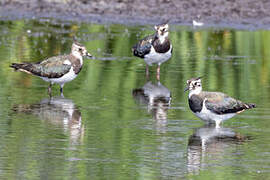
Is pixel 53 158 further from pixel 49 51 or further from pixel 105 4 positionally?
pixel 105 4

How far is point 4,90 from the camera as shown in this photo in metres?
15.1

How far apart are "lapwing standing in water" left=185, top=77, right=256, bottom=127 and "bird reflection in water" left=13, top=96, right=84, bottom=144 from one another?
1904 millimetres

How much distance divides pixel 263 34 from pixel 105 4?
6.24m

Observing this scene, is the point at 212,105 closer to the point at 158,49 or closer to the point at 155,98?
the point at 155,98

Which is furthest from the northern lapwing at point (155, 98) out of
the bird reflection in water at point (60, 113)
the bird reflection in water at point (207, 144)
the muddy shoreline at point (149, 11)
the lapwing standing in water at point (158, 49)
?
the muddy shoreline at point (149, 11)

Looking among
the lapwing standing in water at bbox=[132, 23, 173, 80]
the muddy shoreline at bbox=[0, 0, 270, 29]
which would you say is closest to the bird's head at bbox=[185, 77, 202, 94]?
the lapwing standing in water at bbox=[132, 23, 173, 80]

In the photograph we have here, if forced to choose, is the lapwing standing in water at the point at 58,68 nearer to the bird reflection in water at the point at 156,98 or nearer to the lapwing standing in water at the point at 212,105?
the bird reflection in water at the point at 156,98

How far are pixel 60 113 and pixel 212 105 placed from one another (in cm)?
265

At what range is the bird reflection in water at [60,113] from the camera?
1184 cm

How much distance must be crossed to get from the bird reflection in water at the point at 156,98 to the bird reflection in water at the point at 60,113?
1.35m

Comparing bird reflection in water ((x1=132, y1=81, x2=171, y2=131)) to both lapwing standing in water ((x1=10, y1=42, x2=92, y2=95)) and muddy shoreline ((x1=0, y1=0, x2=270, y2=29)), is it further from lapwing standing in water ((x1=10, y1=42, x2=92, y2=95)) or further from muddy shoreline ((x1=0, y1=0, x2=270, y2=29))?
muddy shoreline ((x1=0, y1=0, x2=270, y2=29))

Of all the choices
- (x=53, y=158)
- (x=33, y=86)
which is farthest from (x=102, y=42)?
(x=53, y=158)

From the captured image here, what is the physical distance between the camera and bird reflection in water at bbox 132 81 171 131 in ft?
43.7

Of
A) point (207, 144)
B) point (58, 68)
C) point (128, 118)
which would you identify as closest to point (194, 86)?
point (128, 118)
